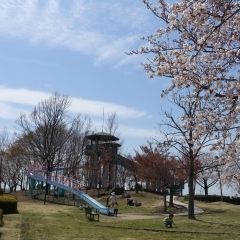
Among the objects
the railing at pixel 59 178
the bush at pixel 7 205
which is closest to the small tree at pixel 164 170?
the railing at pixel 59 178

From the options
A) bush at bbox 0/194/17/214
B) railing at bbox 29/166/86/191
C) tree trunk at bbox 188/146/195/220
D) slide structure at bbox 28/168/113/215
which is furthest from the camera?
railing at bbox 29/166/86/191

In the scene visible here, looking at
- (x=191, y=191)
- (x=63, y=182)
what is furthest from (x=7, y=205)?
(x=63, y=182)

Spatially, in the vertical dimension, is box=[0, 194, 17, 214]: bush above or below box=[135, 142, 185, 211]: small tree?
below

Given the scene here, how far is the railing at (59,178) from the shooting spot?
31.2 metres

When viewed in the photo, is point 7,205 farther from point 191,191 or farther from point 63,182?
point 63,182

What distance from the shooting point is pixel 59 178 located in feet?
107

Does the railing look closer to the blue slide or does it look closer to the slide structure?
the slide structure

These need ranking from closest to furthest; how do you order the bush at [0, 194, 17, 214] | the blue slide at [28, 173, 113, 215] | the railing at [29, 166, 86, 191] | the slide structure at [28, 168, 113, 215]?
1. the bush at [0, 194, 17, 214]
2. the blue slide at [28, 173, 113, 215]
3. the slide structure at [28, 168, 113, 215]
4. the railing at [29, 166, 86, 191]

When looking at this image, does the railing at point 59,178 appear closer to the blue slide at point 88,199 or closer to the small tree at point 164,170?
the blue slide at point 88,199

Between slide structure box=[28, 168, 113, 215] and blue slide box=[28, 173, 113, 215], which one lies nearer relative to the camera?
blue slide box=[28, 173, 113, 215]

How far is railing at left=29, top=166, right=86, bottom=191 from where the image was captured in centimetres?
3123

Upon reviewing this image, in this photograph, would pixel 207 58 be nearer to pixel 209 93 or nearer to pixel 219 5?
pixel 209 93

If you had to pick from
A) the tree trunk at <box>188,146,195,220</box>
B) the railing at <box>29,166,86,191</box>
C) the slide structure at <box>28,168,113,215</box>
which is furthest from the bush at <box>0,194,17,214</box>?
the railing at <box>29,166,86,191</box>

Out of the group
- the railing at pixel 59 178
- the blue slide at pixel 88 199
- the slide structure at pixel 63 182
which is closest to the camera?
the blue slide at pixel 88 199
